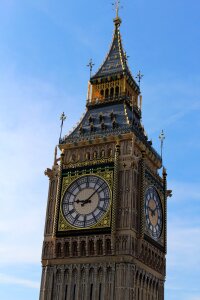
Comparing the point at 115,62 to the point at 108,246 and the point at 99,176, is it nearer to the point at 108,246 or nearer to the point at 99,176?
the point at 99,176

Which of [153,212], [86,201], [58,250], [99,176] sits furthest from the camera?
[153,212]

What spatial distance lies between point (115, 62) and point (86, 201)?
17193 mm

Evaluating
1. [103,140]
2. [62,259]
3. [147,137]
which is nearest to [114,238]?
[62,259]

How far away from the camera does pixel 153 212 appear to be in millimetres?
49312

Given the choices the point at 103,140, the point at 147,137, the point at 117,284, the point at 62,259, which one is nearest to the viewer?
the point at 117,284

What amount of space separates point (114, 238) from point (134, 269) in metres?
2.81

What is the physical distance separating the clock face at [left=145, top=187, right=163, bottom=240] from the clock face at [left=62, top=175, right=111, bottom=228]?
3929mm

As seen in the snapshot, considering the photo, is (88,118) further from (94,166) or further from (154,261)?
(154,261)

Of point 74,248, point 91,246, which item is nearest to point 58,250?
point 74,248

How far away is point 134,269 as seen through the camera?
43938 mm

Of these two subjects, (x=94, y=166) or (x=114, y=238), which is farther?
(x=94, y=166)

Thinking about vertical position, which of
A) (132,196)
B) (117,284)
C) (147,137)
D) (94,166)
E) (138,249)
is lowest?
(117,284)

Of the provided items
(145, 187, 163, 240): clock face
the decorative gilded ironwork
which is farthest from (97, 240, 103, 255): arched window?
(145, 187, 163, 240): clock face

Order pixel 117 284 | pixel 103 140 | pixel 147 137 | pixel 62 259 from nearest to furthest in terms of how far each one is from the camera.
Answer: pixel 117 284
pixel 62 259
pixel 103 140
pixel 147 137
